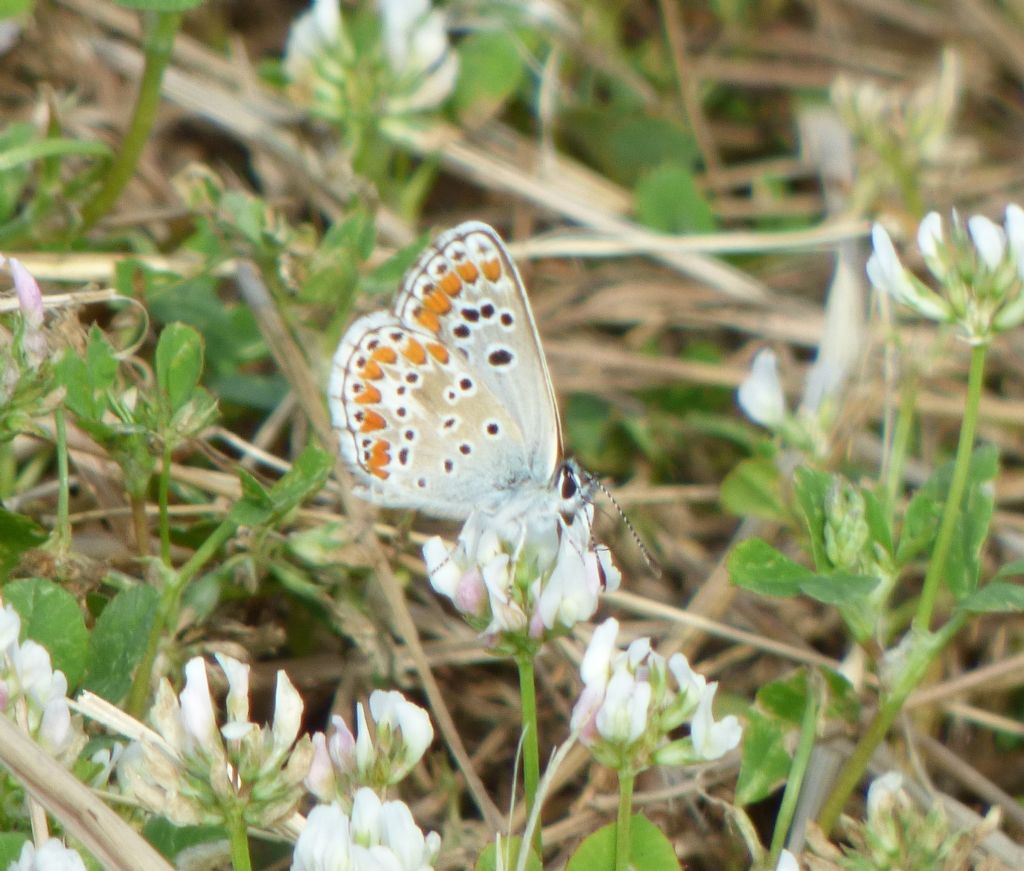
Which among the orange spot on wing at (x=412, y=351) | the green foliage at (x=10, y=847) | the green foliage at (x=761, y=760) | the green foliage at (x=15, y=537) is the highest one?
the orange spot on wing at (x=412, y=351)

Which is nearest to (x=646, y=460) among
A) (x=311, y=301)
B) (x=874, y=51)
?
(x=311, y=301)

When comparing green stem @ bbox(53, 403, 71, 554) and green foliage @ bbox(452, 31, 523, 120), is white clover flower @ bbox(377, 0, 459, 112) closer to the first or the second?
green foliage @ bbox(452, 31, 523, 120)

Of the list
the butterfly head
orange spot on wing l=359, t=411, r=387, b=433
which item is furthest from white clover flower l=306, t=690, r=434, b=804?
orange spot on wing l=359, t=411, r=387, b=433

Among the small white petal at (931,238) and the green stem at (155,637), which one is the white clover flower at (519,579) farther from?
the small white petal at (931,238)

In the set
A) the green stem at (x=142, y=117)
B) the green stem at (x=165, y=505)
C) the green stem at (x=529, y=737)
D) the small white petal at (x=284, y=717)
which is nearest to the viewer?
the small white petal at (x=284, y=717)

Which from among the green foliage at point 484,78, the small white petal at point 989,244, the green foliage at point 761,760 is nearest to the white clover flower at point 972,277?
the small white petal at point 989,244

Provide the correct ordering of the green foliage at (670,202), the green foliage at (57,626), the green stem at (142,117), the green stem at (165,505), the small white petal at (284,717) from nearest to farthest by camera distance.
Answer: the small white petal at (284,717), the green foliage at (57,626), the green stem at (165,505), the green stem at (142,117), the green foliage at (670,202)

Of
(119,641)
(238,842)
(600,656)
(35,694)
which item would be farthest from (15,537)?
(600,656)
